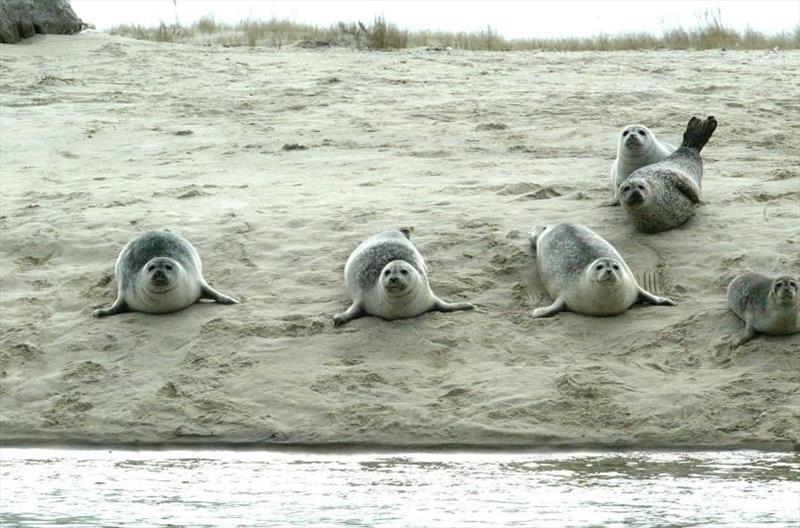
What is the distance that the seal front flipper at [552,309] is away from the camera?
7816 mm

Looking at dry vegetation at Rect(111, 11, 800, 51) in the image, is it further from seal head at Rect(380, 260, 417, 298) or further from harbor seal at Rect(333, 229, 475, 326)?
seal head at Rect(380, 260, 417, 298)

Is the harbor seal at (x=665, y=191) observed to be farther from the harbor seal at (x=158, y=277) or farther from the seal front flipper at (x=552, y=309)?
the harbor seal at (x=158, y=277)

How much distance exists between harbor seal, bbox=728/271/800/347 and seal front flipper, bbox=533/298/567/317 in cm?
85

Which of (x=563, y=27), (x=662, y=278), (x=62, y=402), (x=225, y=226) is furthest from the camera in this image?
(x=563, y=27)

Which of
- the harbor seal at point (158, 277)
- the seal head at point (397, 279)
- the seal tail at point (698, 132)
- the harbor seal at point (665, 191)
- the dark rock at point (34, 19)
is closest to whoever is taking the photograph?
the seal head at point (397, 279)

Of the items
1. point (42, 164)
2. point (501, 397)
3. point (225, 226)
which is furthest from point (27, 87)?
point (501, 397)

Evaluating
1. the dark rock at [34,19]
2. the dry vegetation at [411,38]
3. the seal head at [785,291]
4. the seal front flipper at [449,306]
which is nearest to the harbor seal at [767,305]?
the seal head at [785,291]

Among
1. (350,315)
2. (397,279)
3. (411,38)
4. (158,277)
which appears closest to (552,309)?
(397,279)

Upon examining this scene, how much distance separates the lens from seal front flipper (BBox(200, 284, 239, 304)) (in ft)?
26.8

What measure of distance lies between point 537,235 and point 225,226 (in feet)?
5.93

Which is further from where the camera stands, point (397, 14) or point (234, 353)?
point (397, 14)

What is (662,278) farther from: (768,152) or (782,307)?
(768,152)

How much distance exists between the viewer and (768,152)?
10188mm

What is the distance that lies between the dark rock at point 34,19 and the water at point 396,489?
26.7 feet
